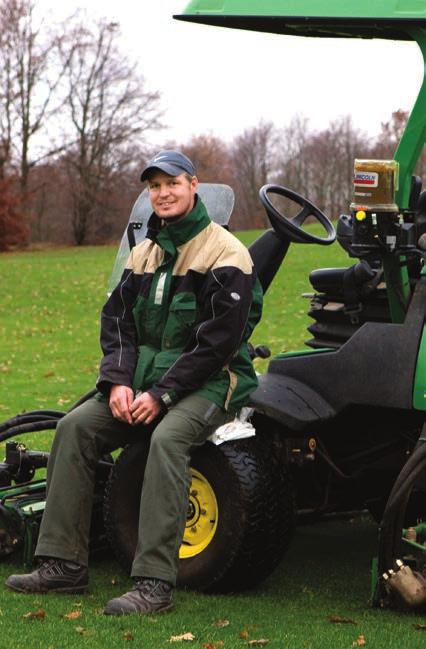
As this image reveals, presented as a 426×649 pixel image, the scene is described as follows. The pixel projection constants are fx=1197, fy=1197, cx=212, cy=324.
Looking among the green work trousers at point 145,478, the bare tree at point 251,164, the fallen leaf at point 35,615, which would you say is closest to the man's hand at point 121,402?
the green work trousers at point 145,478

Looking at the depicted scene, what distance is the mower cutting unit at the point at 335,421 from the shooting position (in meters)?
4.64

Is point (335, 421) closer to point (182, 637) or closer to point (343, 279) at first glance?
point (343, 279)

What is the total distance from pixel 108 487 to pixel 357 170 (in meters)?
1.63

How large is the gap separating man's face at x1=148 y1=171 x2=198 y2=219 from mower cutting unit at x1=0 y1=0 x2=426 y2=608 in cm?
63

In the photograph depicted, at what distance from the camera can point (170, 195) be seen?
478cm

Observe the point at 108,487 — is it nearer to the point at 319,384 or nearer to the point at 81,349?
the point at 319,384

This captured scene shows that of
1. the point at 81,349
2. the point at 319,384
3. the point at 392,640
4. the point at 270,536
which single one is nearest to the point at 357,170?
the point at 319,384

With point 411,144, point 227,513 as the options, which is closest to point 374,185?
point 411,144

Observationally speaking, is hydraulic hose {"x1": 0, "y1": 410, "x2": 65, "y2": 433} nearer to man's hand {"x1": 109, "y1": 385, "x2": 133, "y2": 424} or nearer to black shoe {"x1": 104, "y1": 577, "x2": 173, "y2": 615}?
man's hand {"x1": 109, "y1": 385, "x2": 133, "y2": 424}

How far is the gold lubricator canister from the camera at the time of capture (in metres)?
4.68

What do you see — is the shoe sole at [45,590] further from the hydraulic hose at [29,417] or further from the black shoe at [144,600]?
the hydraulic hose at [29,417]

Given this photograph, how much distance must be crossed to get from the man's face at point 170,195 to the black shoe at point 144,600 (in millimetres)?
1440

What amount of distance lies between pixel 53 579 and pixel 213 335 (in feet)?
3.69

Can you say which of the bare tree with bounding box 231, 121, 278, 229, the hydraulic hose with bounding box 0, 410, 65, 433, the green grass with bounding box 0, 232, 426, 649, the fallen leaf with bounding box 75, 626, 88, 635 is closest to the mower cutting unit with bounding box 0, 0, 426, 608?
the green grass with bounding box 0, 232, 426, 649
